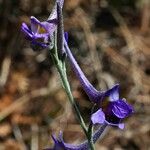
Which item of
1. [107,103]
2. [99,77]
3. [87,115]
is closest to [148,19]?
[99,77]

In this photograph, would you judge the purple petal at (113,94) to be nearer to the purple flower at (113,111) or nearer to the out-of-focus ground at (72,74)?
the purple flower at (113,111)

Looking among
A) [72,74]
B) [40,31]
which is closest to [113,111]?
[40,31]

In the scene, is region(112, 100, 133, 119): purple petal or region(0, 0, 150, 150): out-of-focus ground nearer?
region(112, 100, 133, 119): purple petal

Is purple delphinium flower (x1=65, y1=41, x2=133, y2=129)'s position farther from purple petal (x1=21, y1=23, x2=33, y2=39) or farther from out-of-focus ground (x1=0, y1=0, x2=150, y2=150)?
out-of-focus ground (x1=0, y1=0, x2=150, y2=150)

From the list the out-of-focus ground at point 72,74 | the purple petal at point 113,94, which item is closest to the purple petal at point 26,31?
the purple petal at point 113,94

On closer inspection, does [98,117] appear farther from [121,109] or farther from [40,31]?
[40,31]

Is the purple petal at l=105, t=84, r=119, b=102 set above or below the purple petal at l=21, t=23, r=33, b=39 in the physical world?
below

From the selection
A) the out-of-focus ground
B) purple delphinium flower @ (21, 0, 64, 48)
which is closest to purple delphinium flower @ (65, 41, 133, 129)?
purple delphinium flower @ (21, 0, 64, 48)
